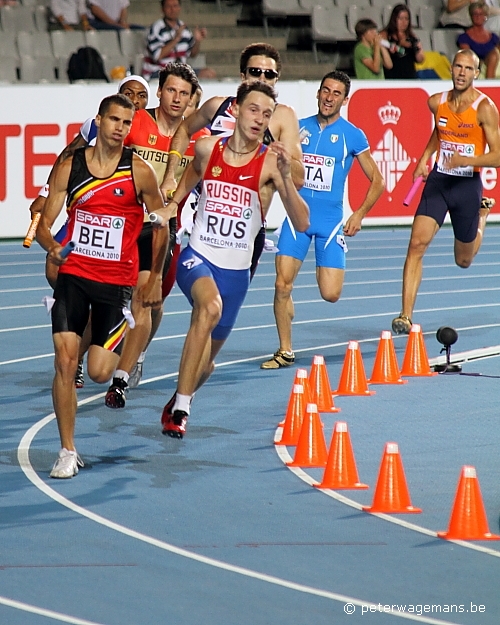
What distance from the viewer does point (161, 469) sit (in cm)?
737

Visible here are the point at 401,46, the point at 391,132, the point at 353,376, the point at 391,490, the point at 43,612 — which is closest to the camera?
the point at 43,612

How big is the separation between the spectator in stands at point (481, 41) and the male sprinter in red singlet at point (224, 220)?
47.4 ft

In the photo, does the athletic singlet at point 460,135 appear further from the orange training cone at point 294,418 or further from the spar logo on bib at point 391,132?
the spar logo on bib at point 391,132

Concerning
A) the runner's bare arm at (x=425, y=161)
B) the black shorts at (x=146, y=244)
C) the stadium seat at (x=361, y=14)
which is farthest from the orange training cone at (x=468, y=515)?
the stadium seat at (x=361, y=14)

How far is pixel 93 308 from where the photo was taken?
7.55 metres

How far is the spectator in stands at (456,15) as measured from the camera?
23.1 metres

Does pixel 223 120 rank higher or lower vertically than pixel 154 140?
higher

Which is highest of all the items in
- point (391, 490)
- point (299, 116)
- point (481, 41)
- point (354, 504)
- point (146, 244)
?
point (481, 41)

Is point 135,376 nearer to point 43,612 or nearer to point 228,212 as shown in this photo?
point 228,212

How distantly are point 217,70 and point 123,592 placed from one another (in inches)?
674

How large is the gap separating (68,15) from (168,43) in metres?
1.77

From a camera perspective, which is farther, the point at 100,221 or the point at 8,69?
the point at 8,69

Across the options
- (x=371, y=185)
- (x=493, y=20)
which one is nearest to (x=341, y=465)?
(x=371, y=185)

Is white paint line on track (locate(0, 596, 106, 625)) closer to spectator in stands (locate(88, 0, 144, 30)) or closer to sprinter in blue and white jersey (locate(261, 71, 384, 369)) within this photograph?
sprinter in blue and white jersey (locate(261, 71, 384, 369))
